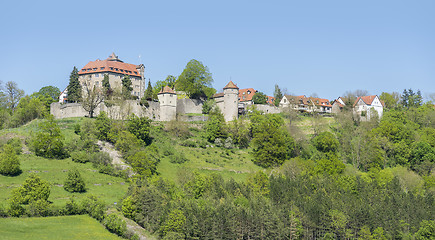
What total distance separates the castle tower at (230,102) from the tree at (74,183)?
146ft

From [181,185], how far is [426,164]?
162ft

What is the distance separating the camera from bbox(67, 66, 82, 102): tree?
98375 mm

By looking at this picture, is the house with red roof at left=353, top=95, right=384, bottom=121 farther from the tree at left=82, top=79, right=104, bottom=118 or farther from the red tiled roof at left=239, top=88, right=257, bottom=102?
the tree at left=82, top=79, right=104, bottom=118

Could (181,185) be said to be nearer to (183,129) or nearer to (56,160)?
(56,160)

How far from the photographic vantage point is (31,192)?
56000mm

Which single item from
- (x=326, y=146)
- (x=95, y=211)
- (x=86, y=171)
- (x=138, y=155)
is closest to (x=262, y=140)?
(x=326, y=146)

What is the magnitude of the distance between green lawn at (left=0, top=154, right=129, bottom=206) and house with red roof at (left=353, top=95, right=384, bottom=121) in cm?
6243

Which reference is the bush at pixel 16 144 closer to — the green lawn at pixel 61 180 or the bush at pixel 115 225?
the green lawn at pixel 61 180

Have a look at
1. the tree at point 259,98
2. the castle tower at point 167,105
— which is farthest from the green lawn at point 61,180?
the tree at point 259,98

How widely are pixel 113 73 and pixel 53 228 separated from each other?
59.8 m

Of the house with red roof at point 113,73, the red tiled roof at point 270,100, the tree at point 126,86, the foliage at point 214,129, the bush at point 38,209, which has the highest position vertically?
the house with red roof at point 113,73

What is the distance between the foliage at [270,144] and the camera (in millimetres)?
87562

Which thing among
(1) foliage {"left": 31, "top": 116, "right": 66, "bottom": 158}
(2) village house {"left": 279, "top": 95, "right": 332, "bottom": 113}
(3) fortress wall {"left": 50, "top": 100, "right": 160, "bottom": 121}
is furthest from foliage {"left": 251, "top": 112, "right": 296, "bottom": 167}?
(1) foliage {"left": 31, "top": 116, "right": 66, "bottom": 158}

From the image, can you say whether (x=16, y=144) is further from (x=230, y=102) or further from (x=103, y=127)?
(x=230, y=102)
